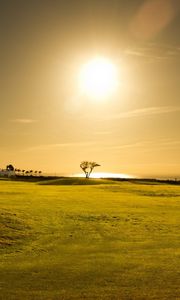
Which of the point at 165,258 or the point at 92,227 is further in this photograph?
the point at 92,227

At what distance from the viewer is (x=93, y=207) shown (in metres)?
44.7

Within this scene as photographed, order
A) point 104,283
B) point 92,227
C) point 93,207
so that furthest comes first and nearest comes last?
point 93,207 → point 92,227 → point 104,283

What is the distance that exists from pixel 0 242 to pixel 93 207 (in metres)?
19.8

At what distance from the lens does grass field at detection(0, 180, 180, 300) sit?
1764 cm

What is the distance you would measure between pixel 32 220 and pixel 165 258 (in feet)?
42.6

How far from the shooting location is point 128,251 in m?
24.6

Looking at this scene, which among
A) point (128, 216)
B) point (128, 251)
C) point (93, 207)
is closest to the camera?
point (128, 251)

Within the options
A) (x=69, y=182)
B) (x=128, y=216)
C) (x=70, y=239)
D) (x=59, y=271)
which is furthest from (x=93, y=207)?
(x=69, y=182)

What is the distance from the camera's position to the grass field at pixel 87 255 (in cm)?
1764

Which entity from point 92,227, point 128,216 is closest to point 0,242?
point 92,227

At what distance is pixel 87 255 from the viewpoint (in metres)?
23.5

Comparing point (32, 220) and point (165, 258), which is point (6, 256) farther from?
point (32, 220)

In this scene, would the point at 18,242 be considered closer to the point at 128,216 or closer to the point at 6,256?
the point at 6,256

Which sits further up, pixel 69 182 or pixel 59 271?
pixel 69 182
